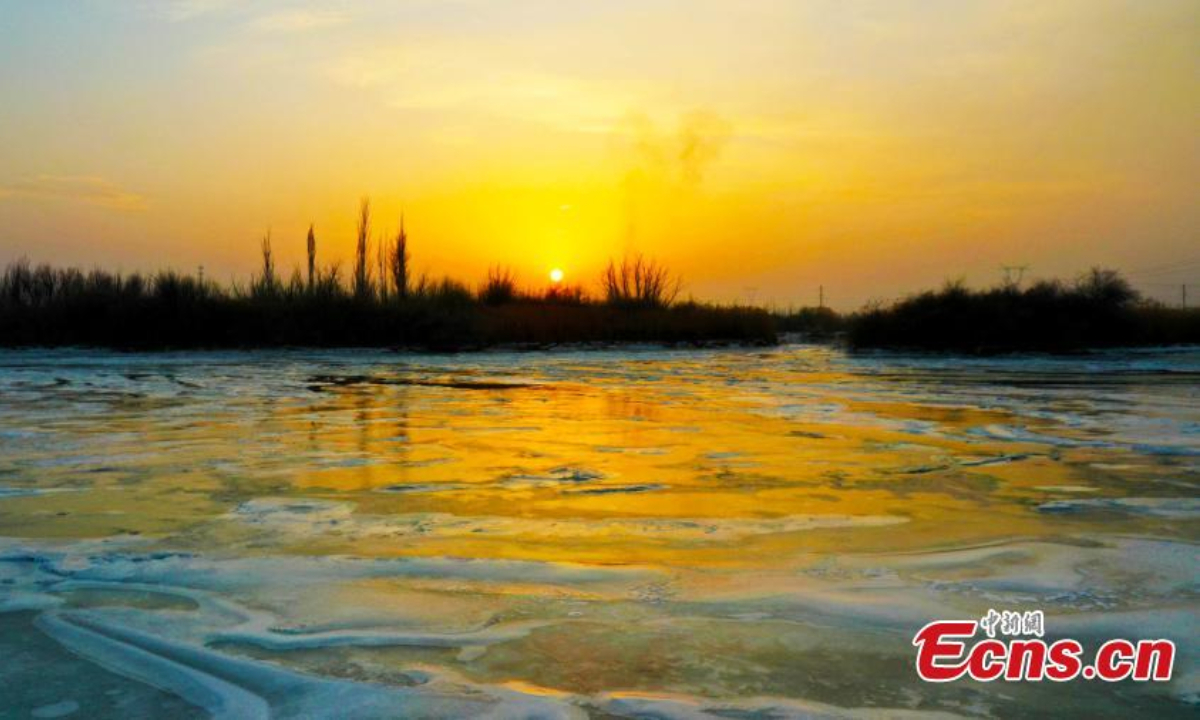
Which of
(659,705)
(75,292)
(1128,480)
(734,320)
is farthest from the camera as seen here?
(734,320)

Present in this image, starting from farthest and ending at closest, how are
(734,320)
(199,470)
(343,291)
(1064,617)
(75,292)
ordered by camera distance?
(734,320) < (343,291) < (75,292) < (199,470) < (1064,617)

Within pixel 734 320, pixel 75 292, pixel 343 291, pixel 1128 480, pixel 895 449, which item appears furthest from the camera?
pixel 734 320

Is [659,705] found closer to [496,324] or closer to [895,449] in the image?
[895,449]

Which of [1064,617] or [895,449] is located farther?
[895,449]

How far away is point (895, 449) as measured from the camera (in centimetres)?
720

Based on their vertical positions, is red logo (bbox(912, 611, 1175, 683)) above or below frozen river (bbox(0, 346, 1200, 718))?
below

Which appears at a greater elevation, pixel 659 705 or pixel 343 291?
pixel 343 291

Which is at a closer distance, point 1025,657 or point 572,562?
point 1025,657

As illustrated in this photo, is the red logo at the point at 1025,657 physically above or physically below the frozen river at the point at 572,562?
below

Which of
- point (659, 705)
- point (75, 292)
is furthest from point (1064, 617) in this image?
point (75, 292)

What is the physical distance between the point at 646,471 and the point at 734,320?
30.3 metres

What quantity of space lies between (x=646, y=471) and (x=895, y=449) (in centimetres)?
204

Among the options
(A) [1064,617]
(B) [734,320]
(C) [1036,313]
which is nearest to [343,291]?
(B) [734,320]

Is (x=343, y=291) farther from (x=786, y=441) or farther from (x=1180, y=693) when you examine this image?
(x=1180, y=693)
